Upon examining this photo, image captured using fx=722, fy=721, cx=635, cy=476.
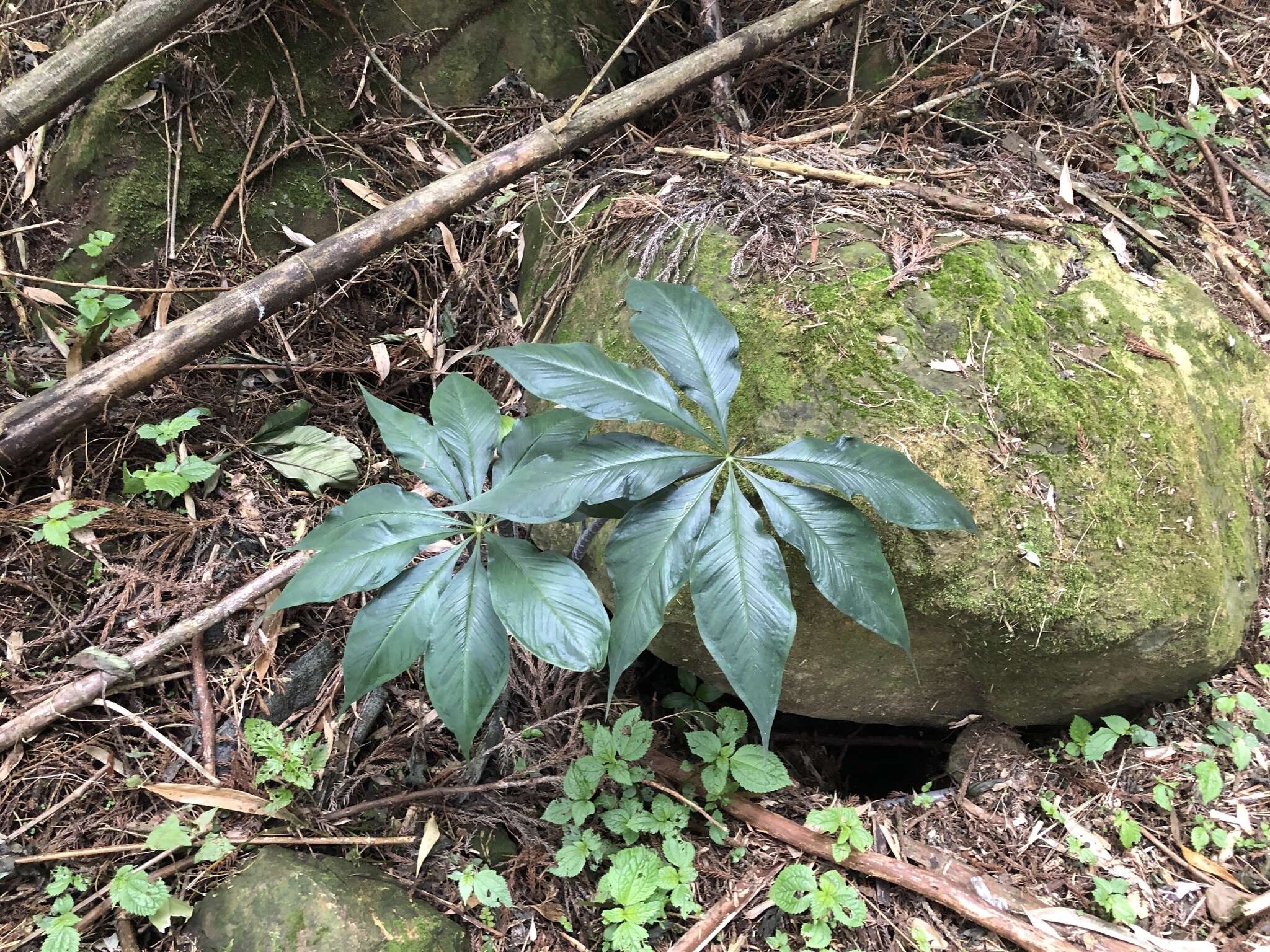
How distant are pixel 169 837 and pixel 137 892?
12 cm

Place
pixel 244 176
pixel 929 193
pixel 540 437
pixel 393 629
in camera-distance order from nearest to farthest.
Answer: pixel 393 629
pixel 540 437
pixel 929 193
pixel 244 176

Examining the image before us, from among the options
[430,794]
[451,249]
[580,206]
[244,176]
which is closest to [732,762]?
[430,794]

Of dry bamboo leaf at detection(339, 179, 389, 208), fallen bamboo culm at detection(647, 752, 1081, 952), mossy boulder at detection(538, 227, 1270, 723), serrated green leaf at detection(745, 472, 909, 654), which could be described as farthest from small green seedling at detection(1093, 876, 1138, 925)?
dry bamboo leaf at detection(339, 179, 389, 208)

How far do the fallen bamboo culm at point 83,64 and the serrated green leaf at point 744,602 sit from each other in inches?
94.6

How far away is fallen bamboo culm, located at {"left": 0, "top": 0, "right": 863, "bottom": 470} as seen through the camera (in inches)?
85.0

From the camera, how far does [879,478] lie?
1.43m

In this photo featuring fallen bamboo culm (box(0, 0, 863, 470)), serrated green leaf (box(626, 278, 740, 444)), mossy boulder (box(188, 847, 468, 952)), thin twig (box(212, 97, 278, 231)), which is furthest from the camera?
thin twig (box(212, 97, 278, 231))

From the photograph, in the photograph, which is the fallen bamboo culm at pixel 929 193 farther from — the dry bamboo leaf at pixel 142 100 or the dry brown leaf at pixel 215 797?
the dry brown leaf at pixel 215 797

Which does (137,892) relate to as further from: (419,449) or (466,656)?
(419,449)

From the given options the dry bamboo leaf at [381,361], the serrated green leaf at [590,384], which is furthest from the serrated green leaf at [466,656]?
the dry bamboo leaf at [381,361]

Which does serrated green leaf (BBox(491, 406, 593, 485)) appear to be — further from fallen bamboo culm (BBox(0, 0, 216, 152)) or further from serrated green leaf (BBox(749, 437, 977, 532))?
fallen bamboo culm (BBox(0, 0, 216, 152))

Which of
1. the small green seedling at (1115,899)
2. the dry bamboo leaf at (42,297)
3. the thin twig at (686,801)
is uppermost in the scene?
the dry bamboo leaf at (42,297)

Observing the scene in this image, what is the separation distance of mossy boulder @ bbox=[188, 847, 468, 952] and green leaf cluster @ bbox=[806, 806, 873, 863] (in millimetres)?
959

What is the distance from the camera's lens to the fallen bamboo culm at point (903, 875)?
1.77 meters
